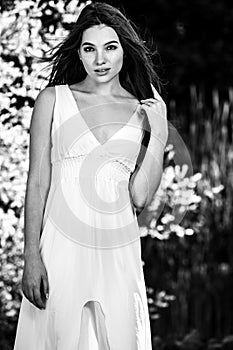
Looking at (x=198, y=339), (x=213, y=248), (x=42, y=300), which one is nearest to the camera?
(x=42, y=300)

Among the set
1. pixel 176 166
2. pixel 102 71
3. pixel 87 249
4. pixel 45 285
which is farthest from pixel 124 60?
pixel 176 166

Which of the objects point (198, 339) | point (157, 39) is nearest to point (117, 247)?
point (198, 339)

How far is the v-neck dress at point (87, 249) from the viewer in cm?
288

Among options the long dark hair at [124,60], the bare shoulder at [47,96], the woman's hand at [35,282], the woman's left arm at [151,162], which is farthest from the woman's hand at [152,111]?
the woman's hand at [35,282]

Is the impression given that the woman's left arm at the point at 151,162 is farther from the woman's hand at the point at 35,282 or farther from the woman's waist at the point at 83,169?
the woman's hand at the point at 35,282

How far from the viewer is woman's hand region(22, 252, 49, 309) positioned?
9.37 feet

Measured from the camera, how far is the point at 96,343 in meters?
2.88

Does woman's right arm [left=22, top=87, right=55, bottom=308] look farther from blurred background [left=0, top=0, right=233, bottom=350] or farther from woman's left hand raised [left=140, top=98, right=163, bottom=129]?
blurred background [left=0, top=0, right=233, bottom=350]

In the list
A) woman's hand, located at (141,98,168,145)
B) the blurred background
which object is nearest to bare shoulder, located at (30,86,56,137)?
woman's hand, located at (141,98,168,145)

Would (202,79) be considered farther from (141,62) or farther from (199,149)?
(141,62)

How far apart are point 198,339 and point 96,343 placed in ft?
7.09

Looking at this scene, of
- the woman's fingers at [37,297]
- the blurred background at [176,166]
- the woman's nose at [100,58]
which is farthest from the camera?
the blurred background at [176,166]

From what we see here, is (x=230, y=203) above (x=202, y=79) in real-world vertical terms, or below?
below

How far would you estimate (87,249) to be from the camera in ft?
9.50
